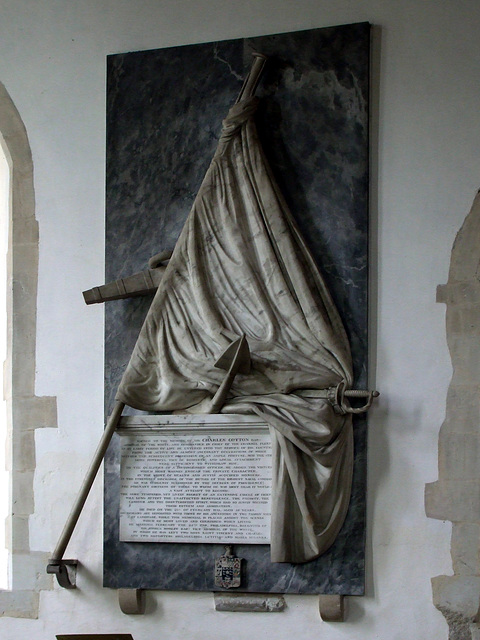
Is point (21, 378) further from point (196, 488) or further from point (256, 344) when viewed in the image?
point (256, 344)

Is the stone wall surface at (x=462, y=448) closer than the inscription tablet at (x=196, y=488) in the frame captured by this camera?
Yes

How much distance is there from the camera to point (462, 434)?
4422mm

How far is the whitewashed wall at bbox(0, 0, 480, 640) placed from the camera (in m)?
4.47

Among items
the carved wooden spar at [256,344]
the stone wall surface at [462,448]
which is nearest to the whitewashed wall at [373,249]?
the stone wall surface at [462,448]

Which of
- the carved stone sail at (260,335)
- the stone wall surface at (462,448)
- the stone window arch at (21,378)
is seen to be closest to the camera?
the stone wall surface at (462,448)

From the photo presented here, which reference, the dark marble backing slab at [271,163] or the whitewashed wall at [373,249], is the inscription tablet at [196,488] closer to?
the dark marble backing slab at [271,163]

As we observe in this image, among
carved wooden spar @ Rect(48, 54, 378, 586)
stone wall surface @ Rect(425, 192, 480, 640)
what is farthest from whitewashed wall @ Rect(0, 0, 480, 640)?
carved wooden spar @ Rect(48, 54, 378, 586)

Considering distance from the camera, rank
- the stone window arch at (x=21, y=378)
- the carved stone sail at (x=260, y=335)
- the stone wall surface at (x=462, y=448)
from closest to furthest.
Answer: the stone wall surface at (x=462, y=448) → the carved stone sail at (x=260, y=335) → the stone window arch at (x=21, y=378)

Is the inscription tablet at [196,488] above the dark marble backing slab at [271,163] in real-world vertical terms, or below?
below

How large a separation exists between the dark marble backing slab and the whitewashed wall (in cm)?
8

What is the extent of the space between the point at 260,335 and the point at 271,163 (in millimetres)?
833

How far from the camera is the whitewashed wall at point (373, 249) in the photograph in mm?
4469

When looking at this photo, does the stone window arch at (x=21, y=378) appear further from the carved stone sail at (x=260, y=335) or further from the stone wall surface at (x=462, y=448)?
the stone wall surface at (x=462, y=448)

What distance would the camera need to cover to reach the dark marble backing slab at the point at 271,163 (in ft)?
15.0
